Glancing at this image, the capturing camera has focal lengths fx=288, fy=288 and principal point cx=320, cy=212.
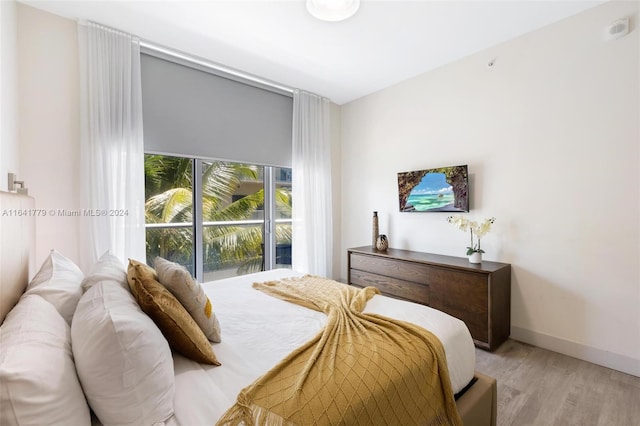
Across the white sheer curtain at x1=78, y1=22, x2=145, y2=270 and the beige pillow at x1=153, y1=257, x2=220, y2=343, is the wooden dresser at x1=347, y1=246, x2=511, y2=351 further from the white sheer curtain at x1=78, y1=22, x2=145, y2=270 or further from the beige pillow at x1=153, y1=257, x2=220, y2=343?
the white sheer curtain at x1=78, y1=22, x2=145, y2=270

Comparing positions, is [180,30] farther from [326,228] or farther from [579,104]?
[579,104]

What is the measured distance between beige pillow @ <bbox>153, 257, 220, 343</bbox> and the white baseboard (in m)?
2.73

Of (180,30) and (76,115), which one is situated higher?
(180,30)

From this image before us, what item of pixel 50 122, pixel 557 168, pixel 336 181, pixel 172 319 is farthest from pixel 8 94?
pixel 557 168

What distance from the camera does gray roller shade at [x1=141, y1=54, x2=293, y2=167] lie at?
2822 millimetres

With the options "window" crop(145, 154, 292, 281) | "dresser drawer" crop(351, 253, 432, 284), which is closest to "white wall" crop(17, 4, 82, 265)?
"window" crop(145, 154, 292, 281)

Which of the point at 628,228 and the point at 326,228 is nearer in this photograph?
the point at 628,228

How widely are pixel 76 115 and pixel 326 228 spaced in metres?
2.91

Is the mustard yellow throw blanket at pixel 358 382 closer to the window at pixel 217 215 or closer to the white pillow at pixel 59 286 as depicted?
the white pillow at pixel 59 286

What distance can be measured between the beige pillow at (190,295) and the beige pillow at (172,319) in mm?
66

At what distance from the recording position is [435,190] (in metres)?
3.18

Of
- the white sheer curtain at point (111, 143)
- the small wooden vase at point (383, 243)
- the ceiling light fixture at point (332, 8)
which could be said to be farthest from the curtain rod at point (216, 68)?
the small wooden vase at point (383, 243)

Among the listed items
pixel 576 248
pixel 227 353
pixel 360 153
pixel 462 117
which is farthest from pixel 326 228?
pixel 227 353

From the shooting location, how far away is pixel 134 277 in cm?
118
